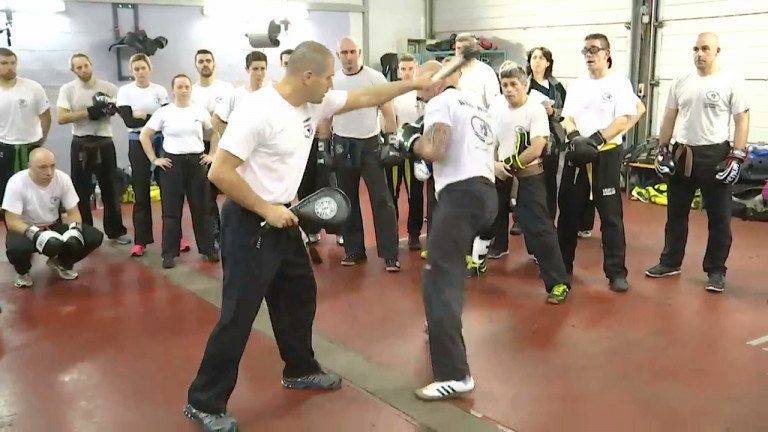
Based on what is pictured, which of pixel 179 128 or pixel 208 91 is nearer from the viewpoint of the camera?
pixel 179 128

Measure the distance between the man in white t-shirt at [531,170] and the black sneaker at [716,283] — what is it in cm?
103

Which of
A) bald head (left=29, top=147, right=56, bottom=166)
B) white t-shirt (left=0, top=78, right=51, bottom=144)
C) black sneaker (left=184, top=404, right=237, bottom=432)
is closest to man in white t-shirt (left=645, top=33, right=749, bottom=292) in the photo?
black sneaker (left=184, top=404, right=237, bottom=432)

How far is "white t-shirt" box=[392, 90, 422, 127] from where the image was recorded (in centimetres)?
638

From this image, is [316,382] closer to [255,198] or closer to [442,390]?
[442,390]

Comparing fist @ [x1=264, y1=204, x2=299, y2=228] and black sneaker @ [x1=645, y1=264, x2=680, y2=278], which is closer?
fist @ [x1=264, y1=204, x2=299, y2=228]

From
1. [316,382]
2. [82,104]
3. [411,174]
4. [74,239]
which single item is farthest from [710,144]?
[82,104]

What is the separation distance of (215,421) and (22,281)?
10.1 ft

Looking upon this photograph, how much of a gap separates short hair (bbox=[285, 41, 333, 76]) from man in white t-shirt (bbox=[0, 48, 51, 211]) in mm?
4143

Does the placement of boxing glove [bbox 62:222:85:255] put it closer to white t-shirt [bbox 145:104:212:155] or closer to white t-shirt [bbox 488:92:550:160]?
white t-shirt [bbox 145:104:212:155]

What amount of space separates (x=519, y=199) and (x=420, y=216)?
1.67 meters

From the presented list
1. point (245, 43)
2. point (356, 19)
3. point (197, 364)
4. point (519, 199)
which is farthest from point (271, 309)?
point (356, 19)

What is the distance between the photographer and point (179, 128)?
577 cm

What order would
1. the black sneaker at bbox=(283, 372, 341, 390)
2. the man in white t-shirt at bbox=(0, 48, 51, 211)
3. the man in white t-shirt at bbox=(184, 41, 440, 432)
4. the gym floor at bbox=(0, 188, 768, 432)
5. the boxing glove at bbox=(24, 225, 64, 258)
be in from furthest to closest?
the man in white t-shirt at bbox=(0, 48, 51, 211), the boxing glove at bbox=(24, 225, 64, 258), the black sneaker at bbox=(283, 372, 341, 390), the gym floor at bbox=(0, 188, 768, 432), the man in white t-shirt at bbox=(184, 41, 440, 432)

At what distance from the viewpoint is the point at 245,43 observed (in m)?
10.2
